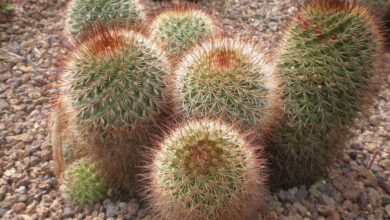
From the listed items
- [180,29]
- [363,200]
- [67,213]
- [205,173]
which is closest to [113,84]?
A: [205,173]

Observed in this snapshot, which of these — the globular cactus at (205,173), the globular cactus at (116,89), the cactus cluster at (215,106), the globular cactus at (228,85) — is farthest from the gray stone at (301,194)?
the globular cactus at (116,89)

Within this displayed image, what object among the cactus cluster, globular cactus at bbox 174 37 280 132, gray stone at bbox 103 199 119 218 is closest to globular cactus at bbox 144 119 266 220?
the cactus cluster

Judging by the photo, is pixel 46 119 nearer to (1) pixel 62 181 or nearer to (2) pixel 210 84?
(1) pixel 62 181

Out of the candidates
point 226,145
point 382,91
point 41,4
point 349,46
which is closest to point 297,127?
point 349,46

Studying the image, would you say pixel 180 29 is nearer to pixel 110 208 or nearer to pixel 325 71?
pixel 325 71

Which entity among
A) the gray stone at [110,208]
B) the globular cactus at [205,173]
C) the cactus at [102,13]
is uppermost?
the cactus at [102,13]

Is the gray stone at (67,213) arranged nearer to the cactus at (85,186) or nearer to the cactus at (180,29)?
the cactus at (85,186)

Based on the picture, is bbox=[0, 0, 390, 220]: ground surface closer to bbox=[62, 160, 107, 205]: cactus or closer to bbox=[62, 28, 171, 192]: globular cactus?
bbox=[62, 160, 107, 205]: cactus
